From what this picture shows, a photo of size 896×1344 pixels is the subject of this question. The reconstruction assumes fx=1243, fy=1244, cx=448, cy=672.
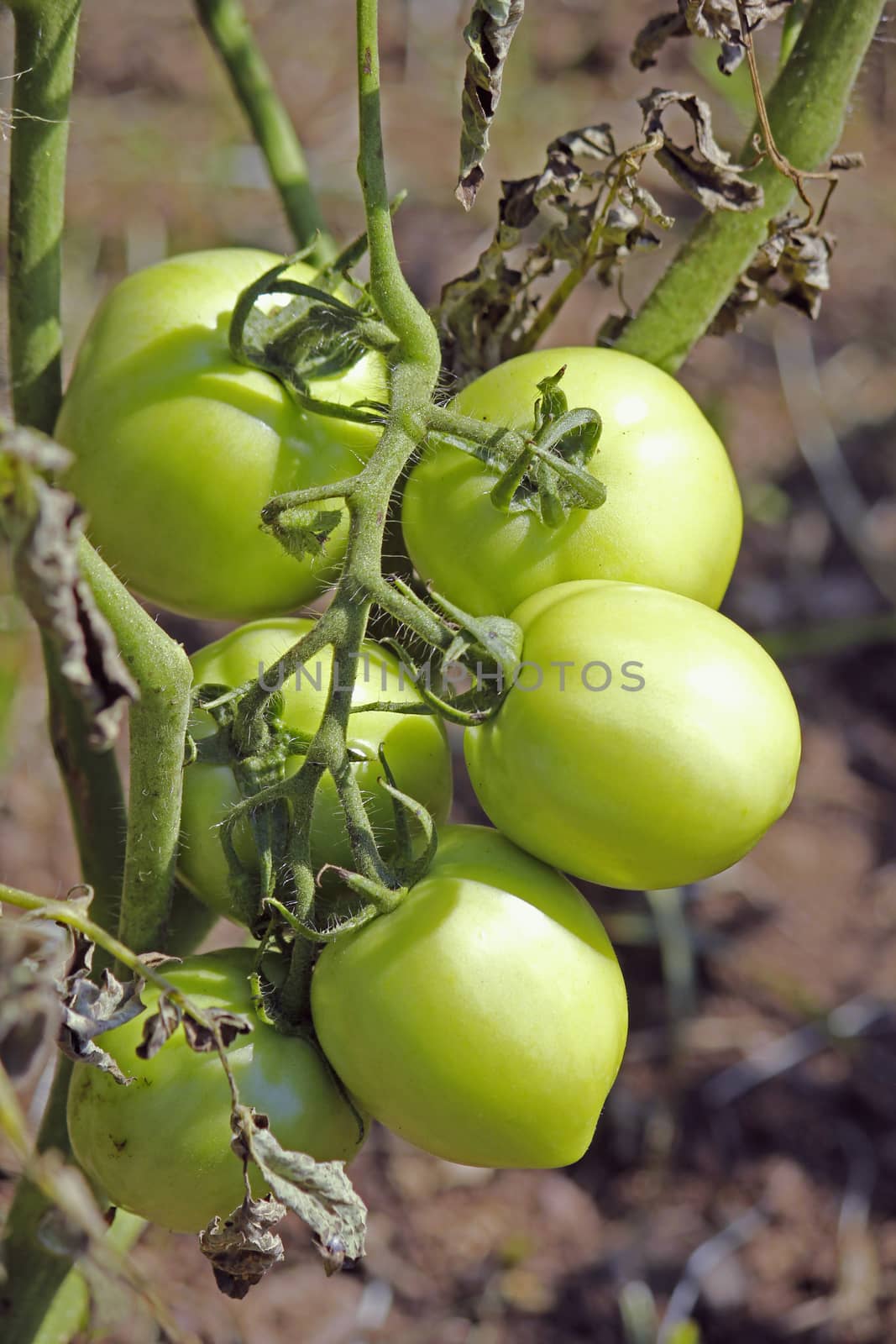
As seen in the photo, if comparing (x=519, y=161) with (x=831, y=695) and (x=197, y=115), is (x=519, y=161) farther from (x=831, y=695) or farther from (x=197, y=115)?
(x=831, y=695)

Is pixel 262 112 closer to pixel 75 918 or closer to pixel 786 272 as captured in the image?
pixel 786 272

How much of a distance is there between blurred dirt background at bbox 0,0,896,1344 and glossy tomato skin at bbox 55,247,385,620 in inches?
17.8

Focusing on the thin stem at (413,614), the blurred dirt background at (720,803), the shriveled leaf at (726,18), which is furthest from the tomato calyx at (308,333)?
the blurred dirt background at (720,803)

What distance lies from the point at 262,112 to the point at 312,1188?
843 mm

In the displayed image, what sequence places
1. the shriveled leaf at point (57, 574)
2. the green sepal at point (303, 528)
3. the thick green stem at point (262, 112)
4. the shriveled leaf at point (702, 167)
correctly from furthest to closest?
the thick green stem at point (262, 112) → the shriveled leaf at point (702, 167) → the green sepal at point (303, 528) → the shriveled leaf at point (57, 574)

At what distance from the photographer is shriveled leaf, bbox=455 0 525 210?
0.70m

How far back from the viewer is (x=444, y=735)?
0.84 metres

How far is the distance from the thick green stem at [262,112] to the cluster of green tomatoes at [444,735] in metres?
0.18

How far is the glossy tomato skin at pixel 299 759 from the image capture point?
777 millimetres

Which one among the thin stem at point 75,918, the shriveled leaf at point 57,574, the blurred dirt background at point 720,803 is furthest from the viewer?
the blurred dirt background at point 720,803

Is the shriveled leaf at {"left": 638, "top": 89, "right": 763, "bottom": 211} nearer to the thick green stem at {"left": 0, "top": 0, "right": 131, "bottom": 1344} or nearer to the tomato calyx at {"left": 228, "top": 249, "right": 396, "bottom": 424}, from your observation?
the tomato calyx at {"left": 228, "top": 249, "right": 396, "bottom": 424}

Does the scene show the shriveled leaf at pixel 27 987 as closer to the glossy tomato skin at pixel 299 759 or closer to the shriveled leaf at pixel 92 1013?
the shriveled leaf at pixel 92 1013

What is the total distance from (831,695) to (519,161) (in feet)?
4.70

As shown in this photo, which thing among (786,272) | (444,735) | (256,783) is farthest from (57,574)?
(786,272)
